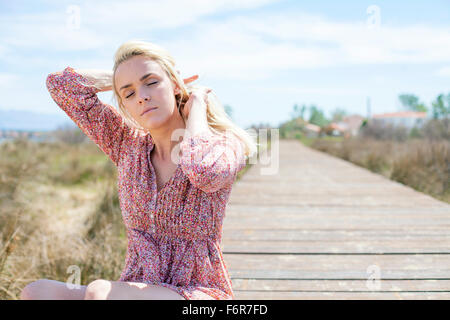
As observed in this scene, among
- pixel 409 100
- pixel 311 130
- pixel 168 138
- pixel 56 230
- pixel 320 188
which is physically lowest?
pixel 56 230

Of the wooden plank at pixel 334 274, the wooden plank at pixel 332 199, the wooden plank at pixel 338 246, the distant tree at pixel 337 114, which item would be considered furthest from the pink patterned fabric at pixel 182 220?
the distant tree at pixel 337 114

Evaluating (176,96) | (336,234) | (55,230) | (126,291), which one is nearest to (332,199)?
(336,234)

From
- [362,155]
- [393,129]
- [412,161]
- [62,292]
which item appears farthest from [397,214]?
[393,129]

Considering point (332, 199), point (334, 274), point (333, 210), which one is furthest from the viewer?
point (332, 199)

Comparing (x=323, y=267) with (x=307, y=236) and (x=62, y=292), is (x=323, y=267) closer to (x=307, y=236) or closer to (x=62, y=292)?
(x=307, y=236)

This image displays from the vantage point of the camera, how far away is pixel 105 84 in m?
1.82

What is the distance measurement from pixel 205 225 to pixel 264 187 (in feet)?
16.5

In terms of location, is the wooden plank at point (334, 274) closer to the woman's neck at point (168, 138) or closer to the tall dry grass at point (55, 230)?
the tall dry grass at point (55, 230)

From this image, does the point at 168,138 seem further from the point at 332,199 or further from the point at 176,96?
the point at 332,199

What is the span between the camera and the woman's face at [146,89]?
1549 mm

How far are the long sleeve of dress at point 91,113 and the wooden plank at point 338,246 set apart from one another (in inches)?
61.1

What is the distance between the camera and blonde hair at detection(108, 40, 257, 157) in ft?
5.13

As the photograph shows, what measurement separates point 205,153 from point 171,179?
18cm

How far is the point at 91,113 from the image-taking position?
1.76 metres
